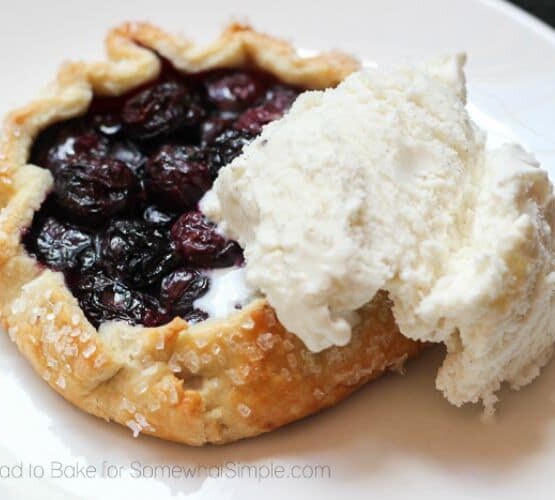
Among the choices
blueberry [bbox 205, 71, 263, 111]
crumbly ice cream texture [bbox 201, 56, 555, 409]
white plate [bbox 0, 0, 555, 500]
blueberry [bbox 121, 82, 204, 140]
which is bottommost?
white plate [bbox 0, 0, 555, 500]

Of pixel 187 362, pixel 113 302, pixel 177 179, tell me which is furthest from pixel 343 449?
pixel 177 179

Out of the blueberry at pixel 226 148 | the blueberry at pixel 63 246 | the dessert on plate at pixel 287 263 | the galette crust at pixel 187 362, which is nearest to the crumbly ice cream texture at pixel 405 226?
the dessert on plate at pixel 287 263

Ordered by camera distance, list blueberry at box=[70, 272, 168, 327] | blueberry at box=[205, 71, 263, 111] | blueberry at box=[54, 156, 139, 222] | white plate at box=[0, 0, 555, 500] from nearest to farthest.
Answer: white plate at box=[0, 0, 555, 500], blueberry at box=[70, 272, 168, 327], blueberry at box=[54, 156, 139, 222], blueberry at box=[205, 71, 263, 111]

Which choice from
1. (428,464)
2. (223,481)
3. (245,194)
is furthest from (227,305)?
(428,464)

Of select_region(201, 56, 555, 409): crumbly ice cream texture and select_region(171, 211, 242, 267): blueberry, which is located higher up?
select_region(201, 56, 555, 409): crumbly ice cream texture

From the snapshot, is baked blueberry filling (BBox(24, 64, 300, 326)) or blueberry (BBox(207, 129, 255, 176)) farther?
blueberry (BBox(207, 129, 255, 176))

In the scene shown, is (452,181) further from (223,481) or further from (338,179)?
(223,481)

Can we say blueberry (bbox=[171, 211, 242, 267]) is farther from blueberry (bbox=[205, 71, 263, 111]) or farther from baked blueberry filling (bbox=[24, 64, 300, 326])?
blueberry (bbox=[205, 71, 263, 111])

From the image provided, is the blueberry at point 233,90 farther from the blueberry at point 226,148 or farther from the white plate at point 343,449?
the white plate at point 343,449

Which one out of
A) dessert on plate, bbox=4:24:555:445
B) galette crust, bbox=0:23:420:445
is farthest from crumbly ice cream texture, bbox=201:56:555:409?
galette crust, bbox=0:23:420:445
